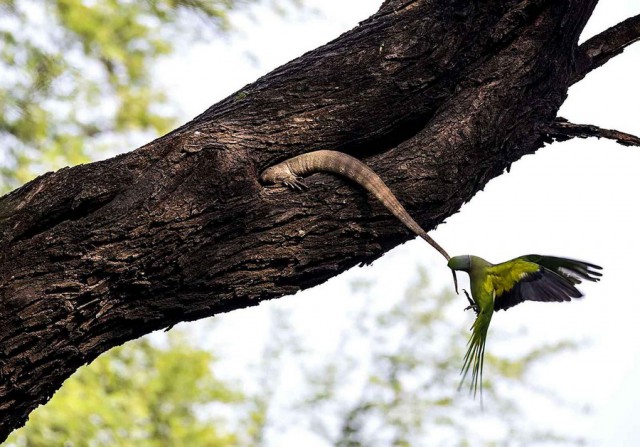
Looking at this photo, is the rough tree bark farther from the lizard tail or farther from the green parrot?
the green parrot

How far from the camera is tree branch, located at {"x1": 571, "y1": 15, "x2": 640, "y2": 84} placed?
378 centimetres

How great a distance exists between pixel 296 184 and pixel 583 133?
4.88 ft

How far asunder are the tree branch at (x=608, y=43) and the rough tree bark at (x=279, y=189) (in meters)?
0.01

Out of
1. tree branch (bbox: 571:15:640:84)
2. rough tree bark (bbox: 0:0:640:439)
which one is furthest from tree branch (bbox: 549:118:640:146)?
tree branch (bbox: 571:15:640:84)

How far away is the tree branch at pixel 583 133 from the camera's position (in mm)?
3574

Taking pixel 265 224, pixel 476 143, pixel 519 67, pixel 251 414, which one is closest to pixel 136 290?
pixel 265 224

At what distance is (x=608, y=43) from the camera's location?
151 inches

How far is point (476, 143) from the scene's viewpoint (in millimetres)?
3195

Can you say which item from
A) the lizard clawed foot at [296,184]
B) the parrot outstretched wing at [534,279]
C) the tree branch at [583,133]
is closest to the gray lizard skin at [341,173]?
the lizard clawed foot at [296,184]

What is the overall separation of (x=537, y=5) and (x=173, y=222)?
1.76 meters

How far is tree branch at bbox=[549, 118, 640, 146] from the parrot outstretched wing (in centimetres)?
76

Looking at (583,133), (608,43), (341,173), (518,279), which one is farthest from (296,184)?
(608,43)

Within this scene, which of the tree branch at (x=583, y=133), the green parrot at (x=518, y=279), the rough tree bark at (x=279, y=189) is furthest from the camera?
the tree branch at (x=583, y=133)

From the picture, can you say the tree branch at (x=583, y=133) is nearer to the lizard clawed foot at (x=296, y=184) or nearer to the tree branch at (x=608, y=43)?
the tree branch at (x=608, y=43)
